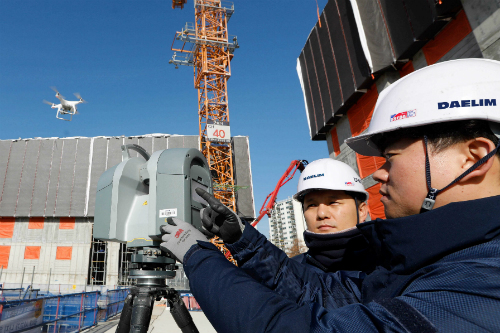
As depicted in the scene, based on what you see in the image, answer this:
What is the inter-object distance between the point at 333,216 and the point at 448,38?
33.6 ft

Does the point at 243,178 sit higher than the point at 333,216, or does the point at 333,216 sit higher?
the point at 243,178

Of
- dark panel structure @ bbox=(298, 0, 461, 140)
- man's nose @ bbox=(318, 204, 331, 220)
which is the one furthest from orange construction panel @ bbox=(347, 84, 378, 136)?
man's nose @ bbox=(318, 204, 331, 220)

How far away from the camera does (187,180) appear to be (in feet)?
6.48

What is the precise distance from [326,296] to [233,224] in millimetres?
720

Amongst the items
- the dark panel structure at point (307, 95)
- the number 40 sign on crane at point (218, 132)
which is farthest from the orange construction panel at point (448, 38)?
the number 40 sign on crane at point (218, 132)

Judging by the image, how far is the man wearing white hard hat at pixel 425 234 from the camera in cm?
63

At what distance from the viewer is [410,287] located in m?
0.74

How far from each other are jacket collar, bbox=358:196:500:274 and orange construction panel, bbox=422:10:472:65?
10.7 metres

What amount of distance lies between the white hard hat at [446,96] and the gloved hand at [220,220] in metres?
0.83

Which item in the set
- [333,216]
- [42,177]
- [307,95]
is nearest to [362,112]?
[307,95]

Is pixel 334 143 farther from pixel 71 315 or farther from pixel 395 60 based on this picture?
pixel 71 315

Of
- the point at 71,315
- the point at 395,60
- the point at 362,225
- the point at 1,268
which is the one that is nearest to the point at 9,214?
the point at 1,268

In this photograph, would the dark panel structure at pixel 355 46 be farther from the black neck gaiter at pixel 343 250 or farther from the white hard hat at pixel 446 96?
the white hard hat at pixel 446 96

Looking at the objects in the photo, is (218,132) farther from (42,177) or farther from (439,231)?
(439,231)
